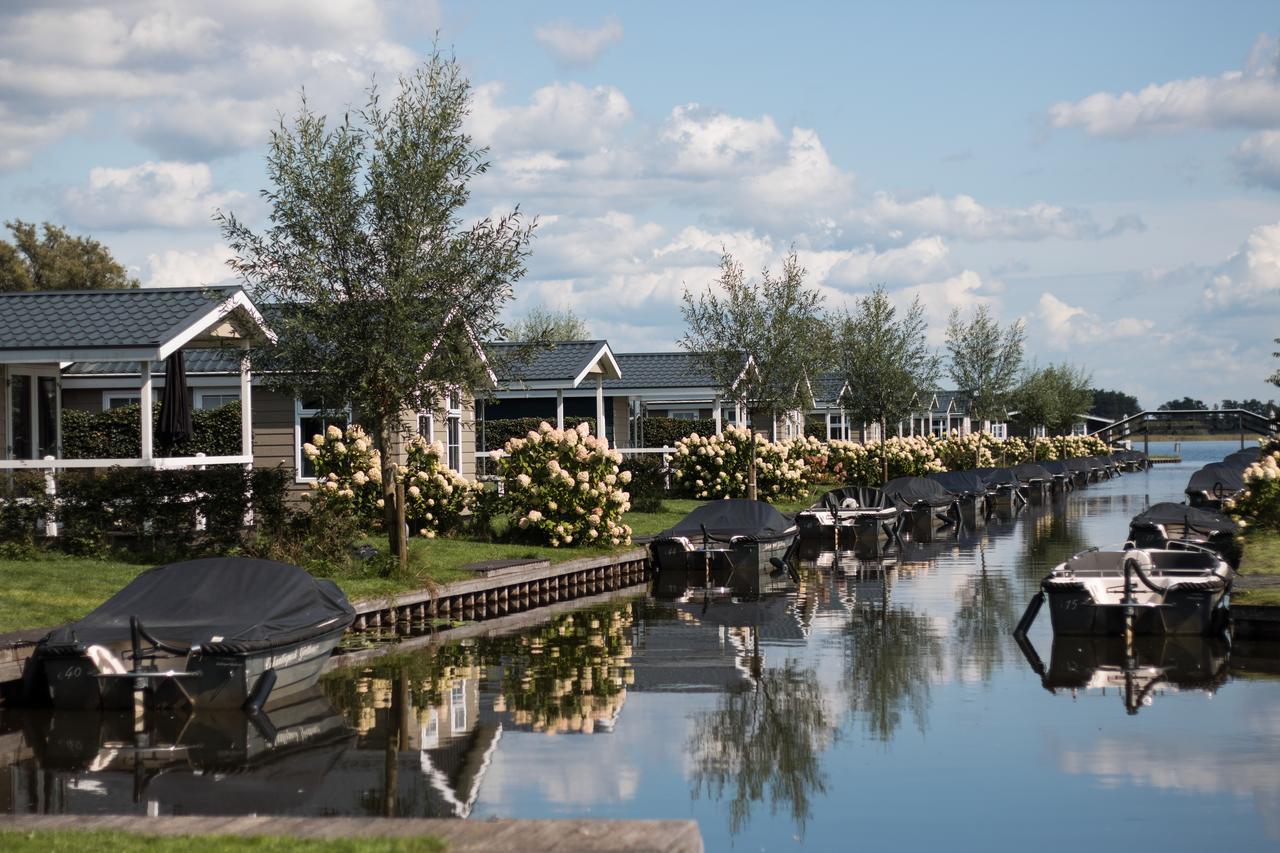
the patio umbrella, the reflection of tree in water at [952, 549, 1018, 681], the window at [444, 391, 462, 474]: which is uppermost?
the patio umbrella

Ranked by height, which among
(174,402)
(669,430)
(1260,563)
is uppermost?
(174,402)

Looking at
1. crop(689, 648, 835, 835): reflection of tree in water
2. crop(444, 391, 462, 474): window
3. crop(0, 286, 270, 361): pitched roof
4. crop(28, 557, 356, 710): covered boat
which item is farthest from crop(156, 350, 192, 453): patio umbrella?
crop(689, 648, 835, 835): reflection of tree in water

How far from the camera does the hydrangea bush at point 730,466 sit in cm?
4372

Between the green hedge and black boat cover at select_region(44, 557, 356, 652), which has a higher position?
the green hedge

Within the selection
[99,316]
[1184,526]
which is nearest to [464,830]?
[99,316]

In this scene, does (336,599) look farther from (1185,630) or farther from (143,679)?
(1185,630)

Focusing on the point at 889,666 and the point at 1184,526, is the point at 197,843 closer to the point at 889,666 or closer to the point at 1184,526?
the point at 889,666

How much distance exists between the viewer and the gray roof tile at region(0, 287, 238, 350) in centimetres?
2386

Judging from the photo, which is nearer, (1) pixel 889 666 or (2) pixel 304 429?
(1) pixel 889 666

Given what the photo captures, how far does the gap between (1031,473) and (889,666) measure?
50858 millimetres

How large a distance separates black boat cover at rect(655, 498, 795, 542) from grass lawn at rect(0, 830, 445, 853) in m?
20.9

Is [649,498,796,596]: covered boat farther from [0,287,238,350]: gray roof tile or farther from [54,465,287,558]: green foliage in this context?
[0,287,238,350]: gray roof tile

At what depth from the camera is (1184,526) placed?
31.7 metres

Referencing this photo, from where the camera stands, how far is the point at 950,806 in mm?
11766
